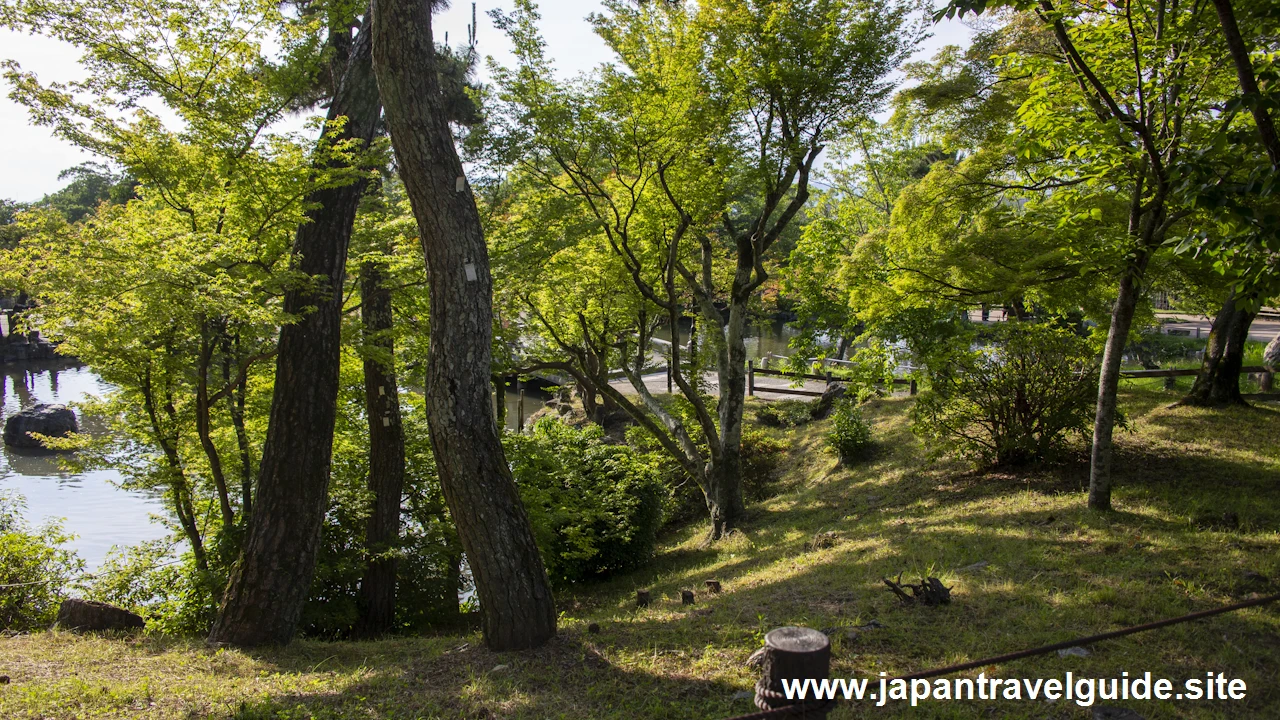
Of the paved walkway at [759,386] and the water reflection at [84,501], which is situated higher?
the paved walkway at [759,386]

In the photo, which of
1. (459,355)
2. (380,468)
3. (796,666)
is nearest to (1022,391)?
(459,355)

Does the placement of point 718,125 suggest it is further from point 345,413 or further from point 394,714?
point 394,714

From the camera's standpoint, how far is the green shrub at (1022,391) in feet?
28.2

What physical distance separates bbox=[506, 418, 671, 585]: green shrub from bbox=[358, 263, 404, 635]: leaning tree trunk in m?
1.59

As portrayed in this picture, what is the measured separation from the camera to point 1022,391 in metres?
8.78

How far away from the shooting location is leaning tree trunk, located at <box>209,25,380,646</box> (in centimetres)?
632

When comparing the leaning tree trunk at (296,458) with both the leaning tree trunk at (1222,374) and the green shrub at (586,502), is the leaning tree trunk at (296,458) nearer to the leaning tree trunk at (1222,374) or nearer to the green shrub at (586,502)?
the green shrub at (586,502)

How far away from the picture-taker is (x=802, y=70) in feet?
30.8

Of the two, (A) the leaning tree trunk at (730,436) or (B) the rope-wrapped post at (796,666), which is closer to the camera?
(B) the rope-wrapped post at (796,666)

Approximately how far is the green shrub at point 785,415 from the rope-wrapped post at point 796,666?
45.9 ft

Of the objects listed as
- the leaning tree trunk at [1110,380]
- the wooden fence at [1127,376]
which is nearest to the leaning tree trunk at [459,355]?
the leaning tree trunk at [1110,380]

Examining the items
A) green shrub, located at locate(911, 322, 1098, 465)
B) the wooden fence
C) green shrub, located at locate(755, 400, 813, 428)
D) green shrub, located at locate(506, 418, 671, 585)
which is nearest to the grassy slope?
green shrub, located at locate(911, 322, 1098, 465)

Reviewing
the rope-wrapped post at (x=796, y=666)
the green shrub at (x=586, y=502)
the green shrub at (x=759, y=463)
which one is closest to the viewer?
the rope-wrapped post at (x=796, y=666)

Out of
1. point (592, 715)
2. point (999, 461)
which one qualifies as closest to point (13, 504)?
point (592, 715)
